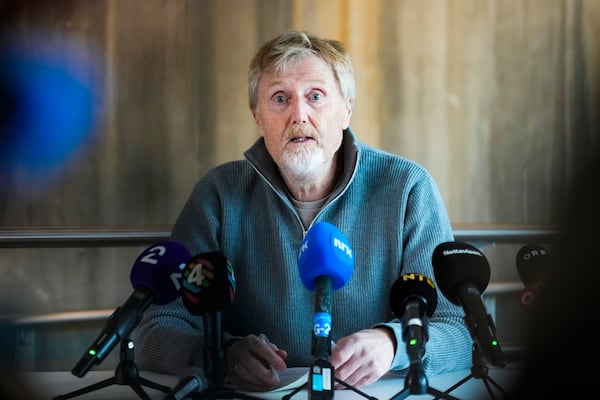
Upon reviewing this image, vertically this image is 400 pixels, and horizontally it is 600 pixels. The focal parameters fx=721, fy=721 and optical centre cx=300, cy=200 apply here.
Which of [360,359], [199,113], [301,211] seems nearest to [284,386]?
[360,359]

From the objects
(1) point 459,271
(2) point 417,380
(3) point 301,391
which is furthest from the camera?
(3) point 301,391

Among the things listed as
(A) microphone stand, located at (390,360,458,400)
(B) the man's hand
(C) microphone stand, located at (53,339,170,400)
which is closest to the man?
(B) the man's hand

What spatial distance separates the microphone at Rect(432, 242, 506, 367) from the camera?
0.98 metres

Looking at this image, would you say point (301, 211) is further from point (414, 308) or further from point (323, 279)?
point (414, 308)

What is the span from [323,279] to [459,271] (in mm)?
215

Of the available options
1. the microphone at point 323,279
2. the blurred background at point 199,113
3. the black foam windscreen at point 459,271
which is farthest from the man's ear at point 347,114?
the black foam windscreen at point 459,271

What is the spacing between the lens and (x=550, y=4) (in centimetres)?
260

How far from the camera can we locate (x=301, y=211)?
1944 mm

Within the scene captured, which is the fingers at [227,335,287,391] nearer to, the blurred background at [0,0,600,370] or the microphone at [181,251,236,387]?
the microphone at [181,251,236,387]

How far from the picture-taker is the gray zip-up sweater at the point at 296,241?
5.82 ft

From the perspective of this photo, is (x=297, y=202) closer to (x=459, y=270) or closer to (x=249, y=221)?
(x=249, y=221)

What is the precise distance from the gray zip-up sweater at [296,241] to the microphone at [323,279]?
0.52 meters

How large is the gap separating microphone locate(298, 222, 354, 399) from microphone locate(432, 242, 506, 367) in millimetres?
158

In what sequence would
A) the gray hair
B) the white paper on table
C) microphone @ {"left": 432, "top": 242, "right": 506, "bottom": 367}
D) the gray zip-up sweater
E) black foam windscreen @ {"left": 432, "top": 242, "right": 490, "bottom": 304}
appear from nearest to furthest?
microphone @ {"left": 432, "top": 242, "right": 506, "bottom": 367} < black foam windscreen @ {"left": 432, "top": 242, "right": 490, "bottom": 304} < the white paper on table < the gray zip-up sweater < the gray hair
